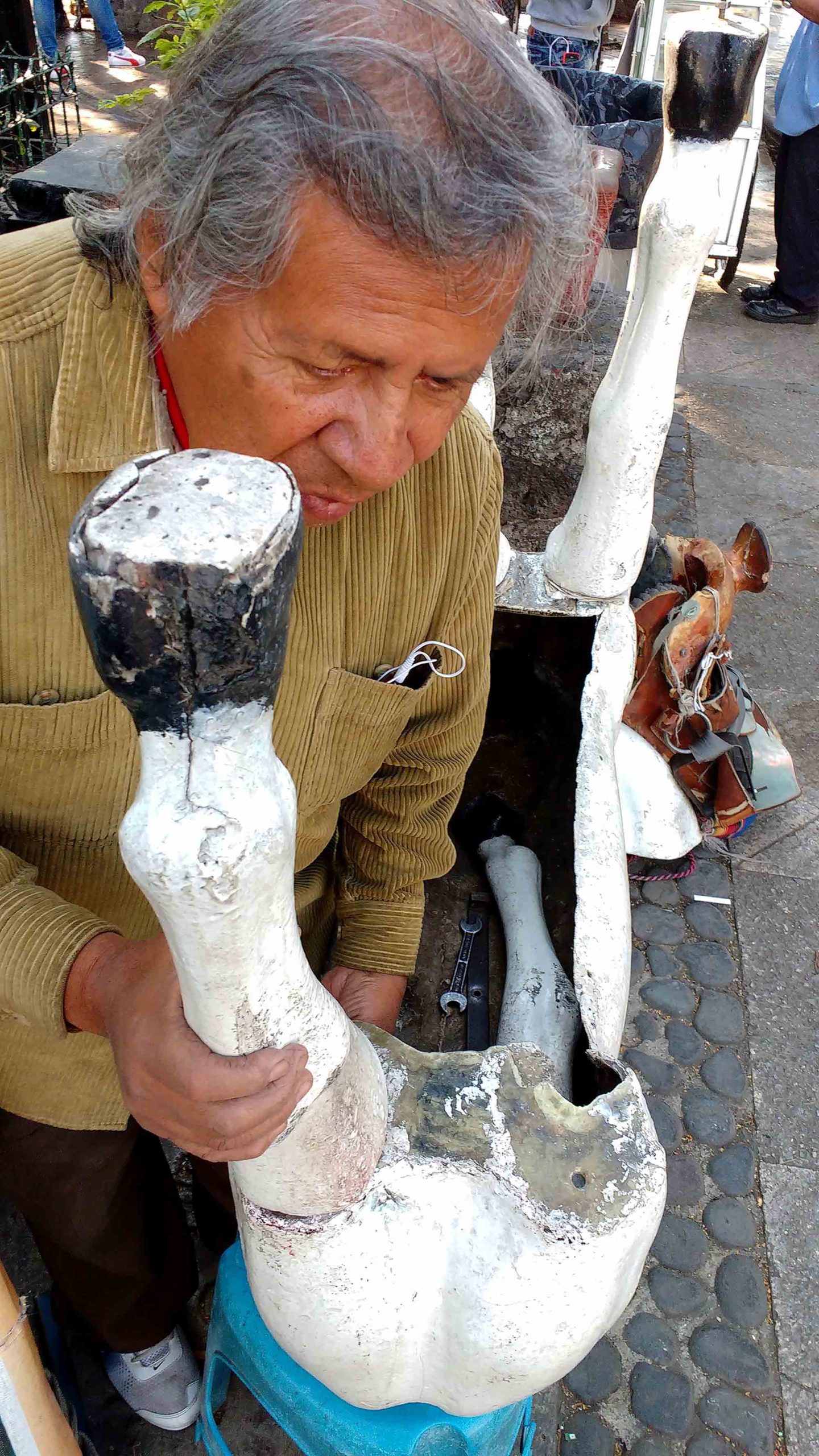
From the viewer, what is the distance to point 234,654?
2.08 ft

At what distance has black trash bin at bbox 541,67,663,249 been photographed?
10.5 feet

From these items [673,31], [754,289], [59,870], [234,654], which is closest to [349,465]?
[234,654]

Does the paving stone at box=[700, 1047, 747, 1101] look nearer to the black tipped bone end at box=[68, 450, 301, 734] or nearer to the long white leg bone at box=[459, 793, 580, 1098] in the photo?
the long white leg bone at box=[459, 793, 580, 1098]

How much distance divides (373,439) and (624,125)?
2.78m

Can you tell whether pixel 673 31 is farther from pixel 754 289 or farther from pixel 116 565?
pixel 754 289

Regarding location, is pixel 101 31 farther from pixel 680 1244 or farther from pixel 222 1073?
pixel 222 1073

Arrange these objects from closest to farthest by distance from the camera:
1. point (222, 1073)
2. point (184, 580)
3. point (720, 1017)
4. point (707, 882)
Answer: point (184, 580) < point (222, 1073) < point (720, 1017) < point (707, 882)

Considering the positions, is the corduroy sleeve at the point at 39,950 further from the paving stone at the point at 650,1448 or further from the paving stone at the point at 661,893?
the paving stone at the point at 661,893

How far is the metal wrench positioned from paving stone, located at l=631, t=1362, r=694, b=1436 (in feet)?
2.22

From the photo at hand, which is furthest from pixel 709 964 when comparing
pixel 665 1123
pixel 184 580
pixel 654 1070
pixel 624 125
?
pixel 624 125

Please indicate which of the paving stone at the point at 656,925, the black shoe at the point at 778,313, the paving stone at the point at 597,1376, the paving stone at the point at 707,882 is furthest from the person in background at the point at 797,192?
the paving stone at the point at 597,1376

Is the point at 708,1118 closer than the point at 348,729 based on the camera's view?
No

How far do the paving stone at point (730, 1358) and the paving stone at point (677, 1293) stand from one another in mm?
37

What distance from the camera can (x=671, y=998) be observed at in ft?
8.07
